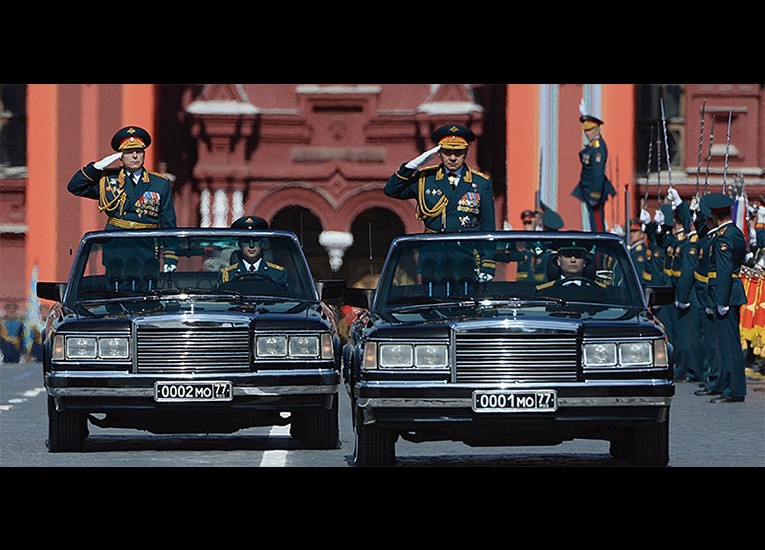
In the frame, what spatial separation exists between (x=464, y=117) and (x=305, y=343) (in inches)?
941

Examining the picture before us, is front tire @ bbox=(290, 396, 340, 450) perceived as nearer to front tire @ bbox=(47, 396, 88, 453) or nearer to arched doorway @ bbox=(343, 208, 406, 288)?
front tire @ bbox=(47, 396, 88, 453)

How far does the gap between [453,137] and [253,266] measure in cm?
213

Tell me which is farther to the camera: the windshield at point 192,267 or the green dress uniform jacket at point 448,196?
the green dress uniform jacket at point 448,196

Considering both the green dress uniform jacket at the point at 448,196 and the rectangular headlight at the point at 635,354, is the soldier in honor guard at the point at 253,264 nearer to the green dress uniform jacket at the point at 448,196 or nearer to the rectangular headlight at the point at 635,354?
the green dress uniform jacket at the point at 448,196

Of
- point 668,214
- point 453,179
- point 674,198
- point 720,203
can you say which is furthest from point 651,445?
point 674,198

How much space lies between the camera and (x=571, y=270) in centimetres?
1272

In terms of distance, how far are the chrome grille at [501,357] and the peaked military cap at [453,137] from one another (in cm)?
391

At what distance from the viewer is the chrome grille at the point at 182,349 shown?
13031 mm

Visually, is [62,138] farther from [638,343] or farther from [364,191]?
[638,343]

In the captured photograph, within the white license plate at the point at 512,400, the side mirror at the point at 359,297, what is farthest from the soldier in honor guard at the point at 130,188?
the white license plate at the point at 512,400

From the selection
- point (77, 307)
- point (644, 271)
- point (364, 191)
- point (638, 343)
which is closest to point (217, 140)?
point (364, 191)

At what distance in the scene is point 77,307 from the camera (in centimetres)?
1368

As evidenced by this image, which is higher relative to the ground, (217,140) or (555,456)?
(217,140)

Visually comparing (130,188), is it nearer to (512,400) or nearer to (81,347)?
(81,347)
